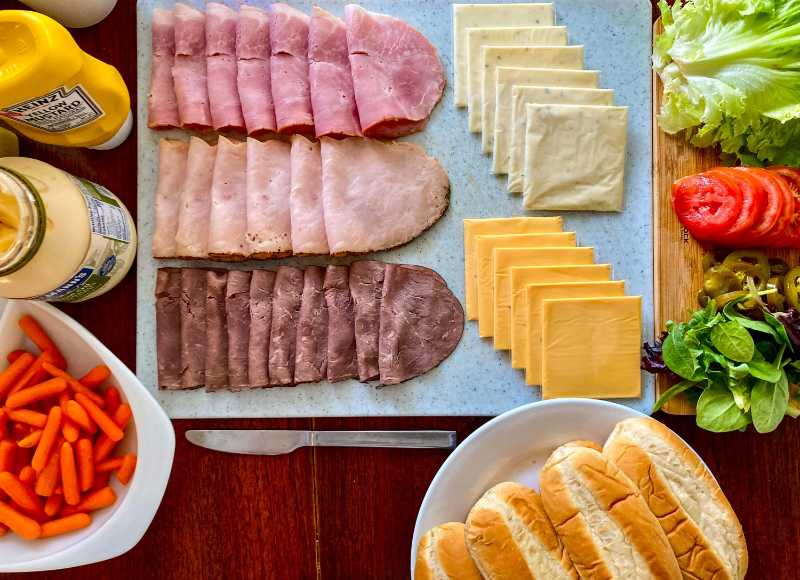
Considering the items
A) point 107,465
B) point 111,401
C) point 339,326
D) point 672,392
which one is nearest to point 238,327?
point 339,326

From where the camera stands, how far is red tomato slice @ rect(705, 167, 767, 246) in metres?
1.78

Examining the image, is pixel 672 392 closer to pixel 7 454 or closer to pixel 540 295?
pixel 540 295

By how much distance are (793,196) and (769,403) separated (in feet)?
1.88

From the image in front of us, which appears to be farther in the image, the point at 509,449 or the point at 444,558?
the point at 509,449

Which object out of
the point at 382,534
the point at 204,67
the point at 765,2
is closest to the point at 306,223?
the point at 204,67

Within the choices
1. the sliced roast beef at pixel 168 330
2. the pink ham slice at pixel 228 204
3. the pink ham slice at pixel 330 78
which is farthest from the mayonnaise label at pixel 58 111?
the pink ham slice at pixel 330 78

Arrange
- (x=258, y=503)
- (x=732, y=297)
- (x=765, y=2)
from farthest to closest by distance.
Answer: (x=258, y=503)
(x=732, y=297)
(x=765, y=2)

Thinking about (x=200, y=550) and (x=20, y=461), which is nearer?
(x=20, y=461)

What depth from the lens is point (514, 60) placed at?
1927mm

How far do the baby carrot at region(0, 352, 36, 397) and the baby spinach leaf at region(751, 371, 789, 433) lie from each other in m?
1.97

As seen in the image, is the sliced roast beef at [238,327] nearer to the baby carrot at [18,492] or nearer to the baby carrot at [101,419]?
the baby carrot at [101,419]

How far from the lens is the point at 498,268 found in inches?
73.8

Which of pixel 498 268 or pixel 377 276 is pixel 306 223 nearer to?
pixel 377 276

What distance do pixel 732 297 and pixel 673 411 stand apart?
367 mm
